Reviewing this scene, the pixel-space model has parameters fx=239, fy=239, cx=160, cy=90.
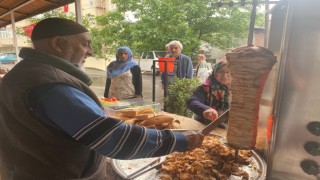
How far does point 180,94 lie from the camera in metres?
4.96

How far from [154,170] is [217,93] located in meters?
1.37

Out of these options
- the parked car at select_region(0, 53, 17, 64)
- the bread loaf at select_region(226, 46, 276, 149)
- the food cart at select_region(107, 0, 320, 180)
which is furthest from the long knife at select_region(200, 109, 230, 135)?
the parked car at select_region(0, 53, 17, 64)

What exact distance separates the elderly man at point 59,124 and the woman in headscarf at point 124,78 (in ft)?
9.14

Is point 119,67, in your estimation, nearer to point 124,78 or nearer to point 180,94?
point 124,78

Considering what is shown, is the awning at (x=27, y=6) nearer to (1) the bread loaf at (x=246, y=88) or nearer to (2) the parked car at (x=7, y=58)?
(1) the bread loaf at (x=246, y=88)

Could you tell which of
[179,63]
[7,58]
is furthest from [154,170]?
[7,58]

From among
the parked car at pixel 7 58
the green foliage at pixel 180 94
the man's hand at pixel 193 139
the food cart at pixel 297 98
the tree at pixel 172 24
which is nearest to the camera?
the food cart at pixel 297 98

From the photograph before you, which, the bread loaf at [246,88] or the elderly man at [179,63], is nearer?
the bread loaf at [246,88]

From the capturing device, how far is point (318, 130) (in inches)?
36.4

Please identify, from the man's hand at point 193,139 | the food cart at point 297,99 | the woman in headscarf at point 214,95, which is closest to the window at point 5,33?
the woman in headscarf at point 214,95

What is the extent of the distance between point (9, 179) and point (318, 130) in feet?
4.92

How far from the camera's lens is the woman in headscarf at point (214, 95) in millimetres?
2383

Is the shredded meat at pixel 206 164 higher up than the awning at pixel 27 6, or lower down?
lower down

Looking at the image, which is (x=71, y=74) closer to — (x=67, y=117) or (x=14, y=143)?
(x=67, y=117)
